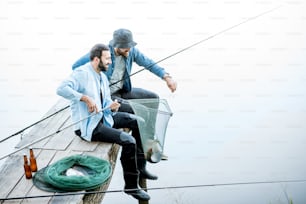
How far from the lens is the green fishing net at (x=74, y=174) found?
8.65 feet

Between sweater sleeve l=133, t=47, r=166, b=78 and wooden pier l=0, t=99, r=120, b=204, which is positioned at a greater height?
sweater sleeve l=133, t=47, r=166, b=78

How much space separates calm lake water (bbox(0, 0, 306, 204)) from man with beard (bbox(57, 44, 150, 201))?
1.60m

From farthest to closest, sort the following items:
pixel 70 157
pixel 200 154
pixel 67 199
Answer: pixel 200 154, pixel 70 157, pixel 67 199

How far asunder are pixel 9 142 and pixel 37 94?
2.27 ft

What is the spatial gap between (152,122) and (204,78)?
1.88 metres

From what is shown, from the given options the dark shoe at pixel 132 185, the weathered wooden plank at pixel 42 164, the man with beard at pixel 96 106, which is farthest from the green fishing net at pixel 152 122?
the weathered wooden plank at pixel 42 164

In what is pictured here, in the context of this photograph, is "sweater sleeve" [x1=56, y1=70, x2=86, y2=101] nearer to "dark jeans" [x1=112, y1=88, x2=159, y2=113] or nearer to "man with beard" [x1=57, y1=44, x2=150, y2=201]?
"man with beard" [x1=57, y1=44, x2=150, y2=201]

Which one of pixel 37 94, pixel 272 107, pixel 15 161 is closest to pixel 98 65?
pixel 15 161

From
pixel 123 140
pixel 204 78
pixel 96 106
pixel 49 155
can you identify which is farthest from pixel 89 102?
pixel 204 78

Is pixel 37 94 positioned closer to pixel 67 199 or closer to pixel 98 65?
pixel 98 65

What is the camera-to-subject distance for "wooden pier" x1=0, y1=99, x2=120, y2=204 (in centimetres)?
259

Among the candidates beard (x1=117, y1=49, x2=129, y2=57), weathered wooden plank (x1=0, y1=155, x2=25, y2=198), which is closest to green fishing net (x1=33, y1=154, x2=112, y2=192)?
weathered wooden plank (x1=0, y1=155, x2=25, y2=198)

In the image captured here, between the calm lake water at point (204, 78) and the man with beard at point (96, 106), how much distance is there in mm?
1604

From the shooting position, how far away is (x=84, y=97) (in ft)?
9.86
